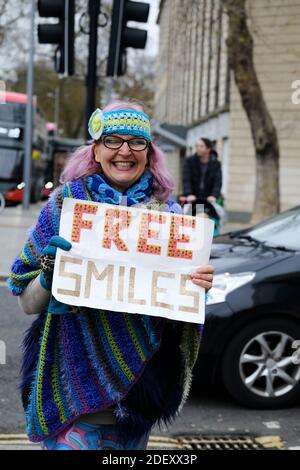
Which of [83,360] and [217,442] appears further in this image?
[217,442]

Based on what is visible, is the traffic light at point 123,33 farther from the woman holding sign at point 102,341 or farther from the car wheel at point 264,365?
the woman holding sign at point 102,341

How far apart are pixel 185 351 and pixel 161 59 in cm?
5919

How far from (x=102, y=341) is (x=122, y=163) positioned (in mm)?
586

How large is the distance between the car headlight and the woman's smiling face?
240 cm

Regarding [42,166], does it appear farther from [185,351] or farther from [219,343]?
[185,351]

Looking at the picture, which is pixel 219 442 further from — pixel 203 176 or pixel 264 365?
pixel 203 176

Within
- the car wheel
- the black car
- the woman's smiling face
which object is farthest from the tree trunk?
the woman's smiling face

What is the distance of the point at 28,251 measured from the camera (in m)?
2.15

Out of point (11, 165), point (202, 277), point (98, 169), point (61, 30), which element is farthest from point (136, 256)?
point (11, 165)

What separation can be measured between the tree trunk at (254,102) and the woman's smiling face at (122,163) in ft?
40.4

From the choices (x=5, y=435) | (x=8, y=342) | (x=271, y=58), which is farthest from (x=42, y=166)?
(x=5, y=435)

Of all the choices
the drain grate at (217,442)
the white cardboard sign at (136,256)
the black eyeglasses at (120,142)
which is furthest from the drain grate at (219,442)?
the black eyeglasses at (120,142)

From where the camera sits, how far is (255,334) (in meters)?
4.48

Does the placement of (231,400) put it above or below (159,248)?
below
